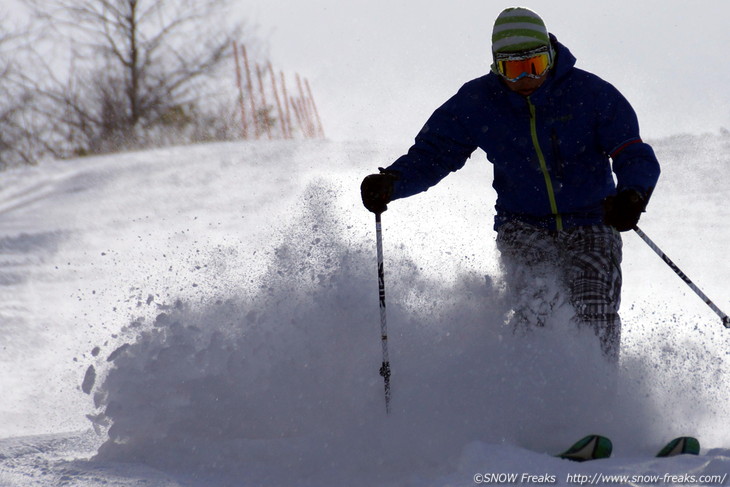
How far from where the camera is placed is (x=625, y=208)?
3621mm

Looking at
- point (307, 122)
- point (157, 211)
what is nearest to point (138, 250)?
point (157, 211)

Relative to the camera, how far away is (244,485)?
10.7 ft

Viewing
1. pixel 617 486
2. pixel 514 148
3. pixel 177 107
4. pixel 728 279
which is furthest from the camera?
A: pixel 177 107

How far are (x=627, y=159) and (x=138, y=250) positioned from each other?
302 inches

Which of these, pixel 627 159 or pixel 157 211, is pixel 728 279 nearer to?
pixel 627 159

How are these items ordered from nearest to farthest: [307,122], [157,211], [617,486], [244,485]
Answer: [617,486]
[244,485]
[157,211]
[307,122]

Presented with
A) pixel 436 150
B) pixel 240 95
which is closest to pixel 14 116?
pixel 240 95

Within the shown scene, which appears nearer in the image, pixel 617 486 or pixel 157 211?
pixel 617 486

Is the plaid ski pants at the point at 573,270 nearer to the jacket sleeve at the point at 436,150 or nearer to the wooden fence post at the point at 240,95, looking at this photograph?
the jacket sleeve at the point at 436,150

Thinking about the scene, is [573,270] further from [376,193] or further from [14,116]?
[14,116]

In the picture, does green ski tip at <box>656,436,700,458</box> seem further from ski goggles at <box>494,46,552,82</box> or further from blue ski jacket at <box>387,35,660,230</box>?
ski goggles at <box>494,46,552,82</box>

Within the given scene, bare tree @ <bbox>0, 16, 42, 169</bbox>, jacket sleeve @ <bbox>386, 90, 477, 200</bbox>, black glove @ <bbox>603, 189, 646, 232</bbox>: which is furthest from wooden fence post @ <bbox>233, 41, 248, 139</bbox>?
black glove @ <bbox>603, 189, 646, 232</bbox>

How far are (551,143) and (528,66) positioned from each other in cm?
38

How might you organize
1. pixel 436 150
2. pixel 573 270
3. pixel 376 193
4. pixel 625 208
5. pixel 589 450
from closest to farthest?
1. pixel 589 450
2. pixel 625 208
3. pixel 573 270
4. pixel 376 193
5. pixel 436 150
